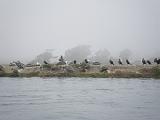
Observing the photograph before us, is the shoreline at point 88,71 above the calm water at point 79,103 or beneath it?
above

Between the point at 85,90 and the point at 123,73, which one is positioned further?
the point at 123,73

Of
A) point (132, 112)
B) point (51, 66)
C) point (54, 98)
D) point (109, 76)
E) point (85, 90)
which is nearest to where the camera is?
point (132, 112)

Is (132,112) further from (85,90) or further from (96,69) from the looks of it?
(96,69)

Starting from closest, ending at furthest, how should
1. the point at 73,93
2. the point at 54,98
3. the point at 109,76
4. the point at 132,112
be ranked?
the point at 132,112 < the point at 54,98 < the point at 73,93 < the point at 109,76

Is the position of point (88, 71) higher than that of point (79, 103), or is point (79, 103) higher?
point (88, 71)

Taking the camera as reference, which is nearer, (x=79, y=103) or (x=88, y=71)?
(x=79, y=103)

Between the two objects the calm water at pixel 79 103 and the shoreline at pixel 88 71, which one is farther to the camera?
the shoreline at pixel 88 71

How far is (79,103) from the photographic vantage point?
49219 millimetres

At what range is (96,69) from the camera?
9919 centimetres

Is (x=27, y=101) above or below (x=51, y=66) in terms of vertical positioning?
below

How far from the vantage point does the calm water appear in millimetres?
40375

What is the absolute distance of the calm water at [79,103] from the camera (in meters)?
40.4

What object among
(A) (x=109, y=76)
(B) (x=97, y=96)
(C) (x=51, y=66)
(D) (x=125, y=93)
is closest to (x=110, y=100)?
(B) (x=97, y=96)

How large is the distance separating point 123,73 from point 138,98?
40301mm
